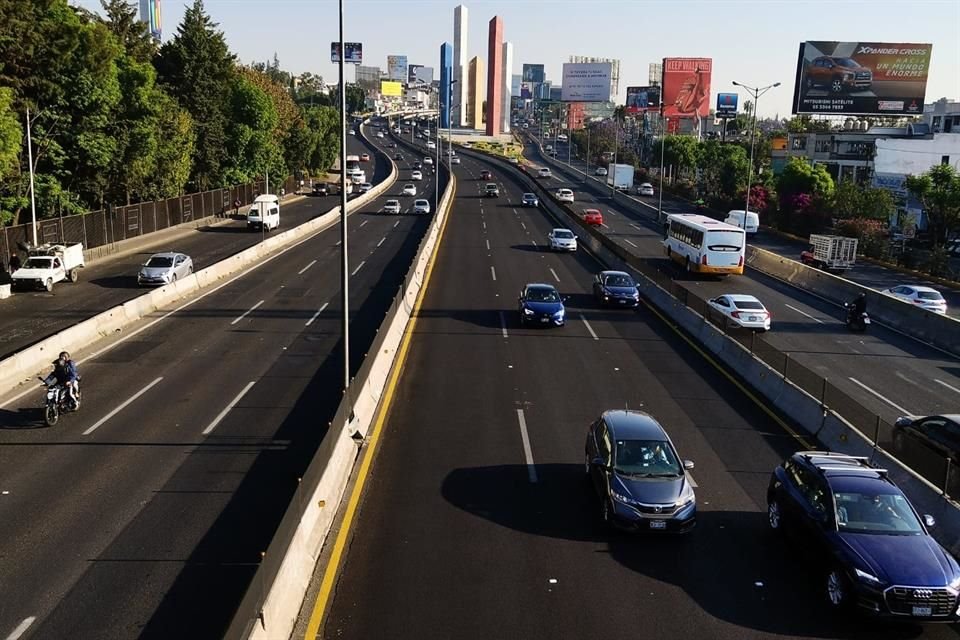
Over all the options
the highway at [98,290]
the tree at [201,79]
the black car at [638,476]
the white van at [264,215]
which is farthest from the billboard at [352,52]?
the tree at [201,79]

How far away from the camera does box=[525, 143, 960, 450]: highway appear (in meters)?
23.6

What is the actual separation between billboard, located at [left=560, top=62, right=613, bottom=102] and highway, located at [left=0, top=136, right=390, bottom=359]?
134641 millimetres

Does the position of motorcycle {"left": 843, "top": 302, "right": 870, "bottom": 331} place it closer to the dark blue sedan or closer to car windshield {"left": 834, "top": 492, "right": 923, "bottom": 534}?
the dark blue sedan

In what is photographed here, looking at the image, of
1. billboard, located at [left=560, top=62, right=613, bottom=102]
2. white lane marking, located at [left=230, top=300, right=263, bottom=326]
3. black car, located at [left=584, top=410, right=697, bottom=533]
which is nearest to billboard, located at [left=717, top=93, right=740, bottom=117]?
billboard, located at [left=560, top=62, right=613, bottom=102]

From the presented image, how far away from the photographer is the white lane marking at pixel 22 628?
1077 centimetres

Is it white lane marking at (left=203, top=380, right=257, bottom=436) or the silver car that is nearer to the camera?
white lane marking at (left=203, top=380, right=257, bottom=436)

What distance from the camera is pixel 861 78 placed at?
91.7 meters

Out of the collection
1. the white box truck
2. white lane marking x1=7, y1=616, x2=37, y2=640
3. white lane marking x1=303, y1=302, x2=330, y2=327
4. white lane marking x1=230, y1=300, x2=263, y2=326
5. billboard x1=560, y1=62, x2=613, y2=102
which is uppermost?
billboard x1=560, y1=62, x2=613, y2=102

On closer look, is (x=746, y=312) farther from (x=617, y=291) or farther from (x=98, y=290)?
(x=98, y=290)

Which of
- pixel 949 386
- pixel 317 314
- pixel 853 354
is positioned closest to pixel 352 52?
pixel 317 314

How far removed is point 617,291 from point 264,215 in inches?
1370

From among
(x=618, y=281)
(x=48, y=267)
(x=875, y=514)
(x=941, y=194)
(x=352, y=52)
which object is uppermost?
(x=352, y=52)

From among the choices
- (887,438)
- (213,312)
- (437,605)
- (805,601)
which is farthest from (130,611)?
(213,312)

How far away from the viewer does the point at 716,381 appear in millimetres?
24469
